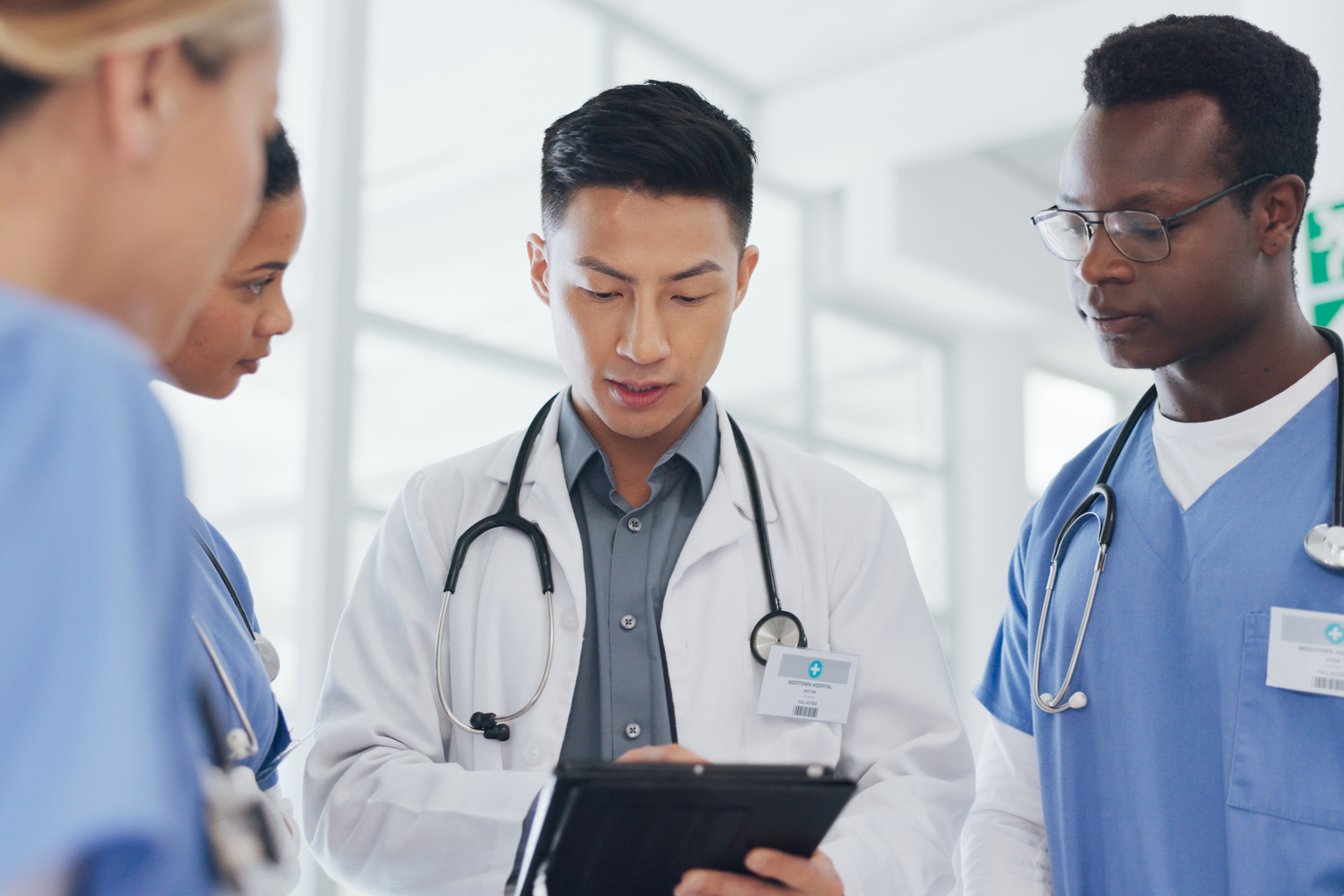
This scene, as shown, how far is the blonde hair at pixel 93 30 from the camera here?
551 millimetres

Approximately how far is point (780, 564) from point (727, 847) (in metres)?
0.52

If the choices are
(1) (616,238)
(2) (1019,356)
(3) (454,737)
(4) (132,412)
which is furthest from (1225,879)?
(2) (1019,356)

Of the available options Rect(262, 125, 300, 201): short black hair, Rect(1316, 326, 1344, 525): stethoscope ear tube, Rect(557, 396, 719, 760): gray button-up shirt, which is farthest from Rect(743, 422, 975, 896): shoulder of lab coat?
Rect(262, 125, 300, 201): short black hair

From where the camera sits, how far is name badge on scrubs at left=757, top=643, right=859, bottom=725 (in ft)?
4.74

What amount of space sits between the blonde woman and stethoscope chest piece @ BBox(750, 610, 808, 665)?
92 cm

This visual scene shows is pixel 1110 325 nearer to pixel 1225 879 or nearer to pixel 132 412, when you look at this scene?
pixel 1225 879

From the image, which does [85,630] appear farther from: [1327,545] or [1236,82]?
[1236,82]

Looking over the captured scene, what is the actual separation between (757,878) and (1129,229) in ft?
3.09

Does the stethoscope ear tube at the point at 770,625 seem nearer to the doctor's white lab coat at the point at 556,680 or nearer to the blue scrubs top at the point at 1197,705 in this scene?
the doctor's white lab coat at the point at 556,680

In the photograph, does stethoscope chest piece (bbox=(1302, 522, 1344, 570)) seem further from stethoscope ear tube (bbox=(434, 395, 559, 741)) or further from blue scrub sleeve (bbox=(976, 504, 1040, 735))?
stethoscope ear tube (bbox=(434, 395, 559, 741))

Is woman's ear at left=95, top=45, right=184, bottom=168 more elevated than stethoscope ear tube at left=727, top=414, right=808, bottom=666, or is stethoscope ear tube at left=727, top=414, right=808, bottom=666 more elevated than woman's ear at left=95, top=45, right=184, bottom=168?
woman's ear at left=95, top=45, right=184, bottom=168

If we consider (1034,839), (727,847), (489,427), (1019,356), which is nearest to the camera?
(727,847)

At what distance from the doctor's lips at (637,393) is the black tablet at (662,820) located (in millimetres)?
616

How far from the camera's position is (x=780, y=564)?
1562 mm
